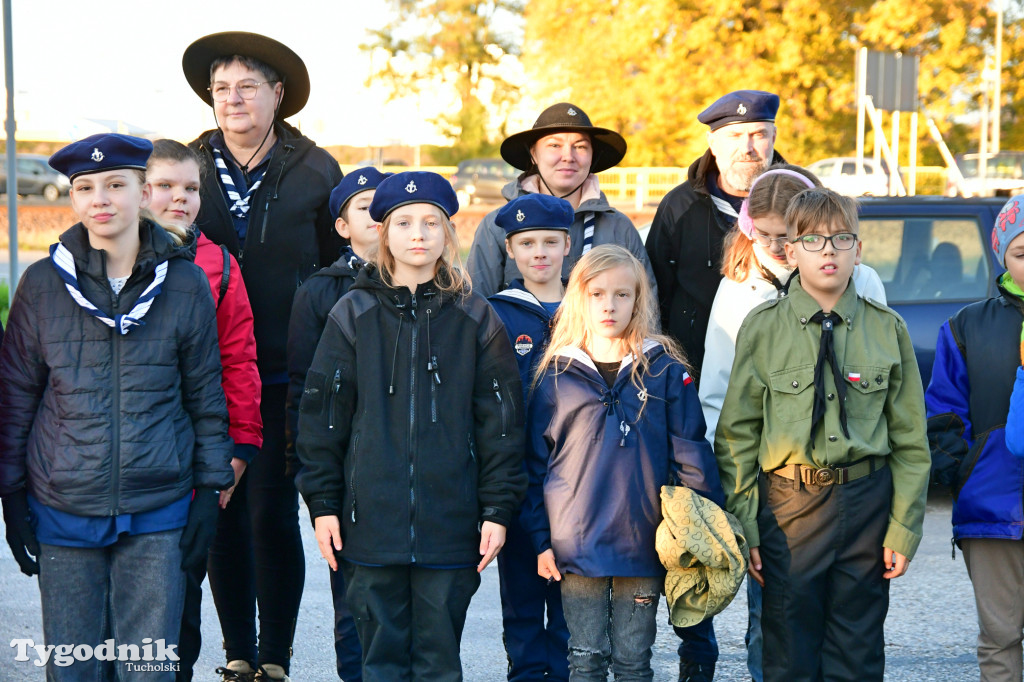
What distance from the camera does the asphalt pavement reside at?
13.9ft

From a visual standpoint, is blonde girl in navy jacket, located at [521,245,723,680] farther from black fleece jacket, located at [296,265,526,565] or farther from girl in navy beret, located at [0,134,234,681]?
girl in navy beret, located at [0,134,234,681]

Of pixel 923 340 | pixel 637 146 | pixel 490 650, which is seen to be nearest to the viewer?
pixel 490 650

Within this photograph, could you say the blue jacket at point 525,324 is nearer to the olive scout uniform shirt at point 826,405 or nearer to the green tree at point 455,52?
the olive scout uniform shirt at point 826,405

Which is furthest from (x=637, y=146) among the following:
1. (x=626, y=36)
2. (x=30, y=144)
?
(x=30, y=144)

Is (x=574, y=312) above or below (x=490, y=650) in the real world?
above

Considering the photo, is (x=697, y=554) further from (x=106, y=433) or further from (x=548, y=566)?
(x=106, y=433)

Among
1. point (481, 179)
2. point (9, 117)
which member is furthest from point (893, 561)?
point (481, 179)

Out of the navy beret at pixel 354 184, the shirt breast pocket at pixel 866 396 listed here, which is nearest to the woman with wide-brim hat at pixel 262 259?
the navy beret at pixel 354 184

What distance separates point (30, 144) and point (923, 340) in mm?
42058

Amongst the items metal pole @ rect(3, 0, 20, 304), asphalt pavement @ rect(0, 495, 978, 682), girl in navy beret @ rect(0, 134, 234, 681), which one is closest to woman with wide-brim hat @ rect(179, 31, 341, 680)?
asphalt pavement @ rect(0, 495, 978, 682)

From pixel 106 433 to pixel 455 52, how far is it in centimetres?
4765

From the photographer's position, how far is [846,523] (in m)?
3.31

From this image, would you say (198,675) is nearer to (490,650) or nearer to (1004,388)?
(490,650)

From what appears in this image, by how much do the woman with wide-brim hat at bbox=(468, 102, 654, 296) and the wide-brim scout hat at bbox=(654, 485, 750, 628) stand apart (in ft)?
4.09
